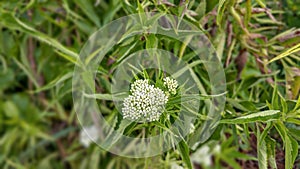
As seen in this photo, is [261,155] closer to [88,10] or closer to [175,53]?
[175,53]

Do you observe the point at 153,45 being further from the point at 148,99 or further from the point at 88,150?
the point at 88,150

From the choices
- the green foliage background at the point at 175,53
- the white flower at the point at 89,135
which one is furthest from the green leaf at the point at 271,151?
the white flower at the point at 89,135

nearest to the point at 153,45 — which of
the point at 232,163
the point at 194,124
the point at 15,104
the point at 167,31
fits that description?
the point at 167,31

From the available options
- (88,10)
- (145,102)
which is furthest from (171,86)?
(88,10)

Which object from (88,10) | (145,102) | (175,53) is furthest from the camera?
(88,10)

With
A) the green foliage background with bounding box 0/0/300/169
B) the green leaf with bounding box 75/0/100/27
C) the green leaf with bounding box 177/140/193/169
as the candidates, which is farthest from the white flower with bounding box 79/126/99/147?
the green leaf with bounding box 177/140/193/169
